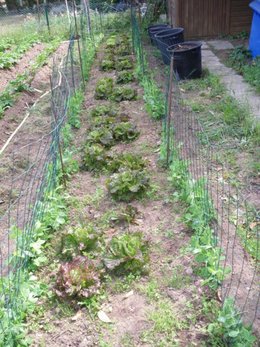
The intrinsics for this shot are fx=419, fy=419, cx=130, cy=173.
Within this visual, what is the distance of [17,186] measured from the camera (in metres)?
5.29

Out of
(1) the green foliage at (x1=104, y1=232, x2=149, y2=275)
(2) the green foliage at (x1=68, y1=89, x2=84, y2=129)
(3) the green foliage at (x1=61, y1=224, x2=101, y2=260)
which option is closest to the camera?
(1) the green foliage at (x1=104, y1=232, x2=149, y2=275)

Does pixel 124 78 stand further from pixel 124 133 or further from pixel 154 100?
pixel 124 133

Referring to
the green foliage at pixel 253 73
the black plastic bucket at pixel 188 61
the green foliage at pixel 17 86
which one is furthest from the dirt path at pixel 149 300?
the black plastic bucket at pixel 188 61

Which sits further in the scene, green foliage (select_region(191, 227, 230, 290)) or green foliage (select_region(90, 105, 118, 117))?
green foliage (select_region(90, 105, 118, 117))

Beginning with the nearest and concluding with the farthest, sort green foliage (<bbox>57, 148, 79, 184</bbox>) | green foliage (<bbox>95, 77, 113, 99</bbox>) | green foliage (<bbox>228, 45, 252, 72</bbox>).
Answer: green foliage (<bbox>57, 148, 79, 184</bbox>)
green foliage (<bbox>95, 77, 113, 99</bbox>)
green foliage (<bbox>228, 45, 252, 72</bbox>)

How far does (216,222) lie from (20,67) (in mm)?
8088

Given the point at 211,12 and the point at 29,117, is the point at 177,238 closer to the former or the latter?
the point at 29,117

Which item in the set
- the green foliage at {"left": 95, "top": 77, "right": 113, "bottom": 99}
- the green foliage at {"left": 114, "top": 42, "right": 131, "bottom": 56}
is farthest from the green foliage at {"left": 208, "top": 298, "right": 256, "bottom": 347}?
the green foliage at {"left": 114, "top": 42, "right": 131, "bottom": 56}

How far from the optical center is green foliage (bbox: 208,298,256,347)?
277 cm

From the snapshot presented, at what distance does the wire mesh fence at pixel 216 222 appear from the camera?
3.26m

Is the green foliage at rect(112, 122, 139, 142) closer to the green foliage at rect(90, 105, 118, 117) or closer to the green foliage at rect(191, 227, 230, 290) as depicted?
the green foliage at rect(90, 105, 118, 117)

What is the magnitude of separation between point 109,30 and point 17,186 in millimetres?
10846

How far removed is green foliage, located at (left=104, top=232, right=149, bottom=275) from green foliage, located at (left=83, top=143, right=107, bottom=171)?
5.99ft

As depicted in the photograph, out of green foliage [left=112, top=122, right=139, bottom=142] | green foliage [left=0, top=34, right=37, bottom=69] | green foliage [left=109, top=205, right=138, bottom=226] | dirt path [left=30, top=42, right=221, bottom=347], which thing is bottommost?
dirt path [left=30, top=42, right=221, bottom=347]
